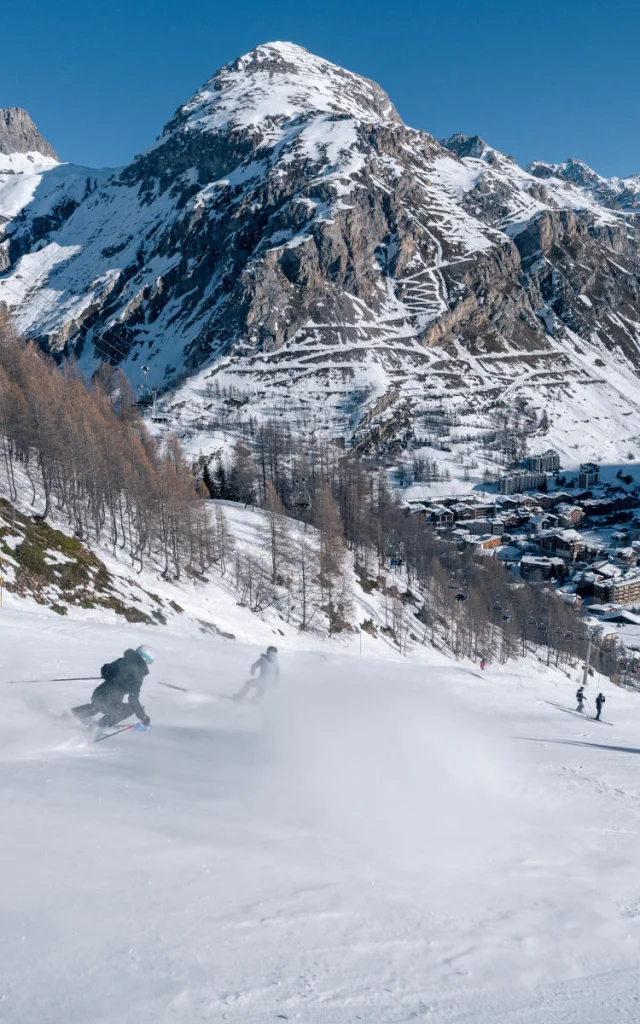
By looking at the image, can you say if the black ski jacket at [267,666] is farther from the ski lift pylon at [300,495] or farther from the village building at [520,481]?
the village building at [520,481]

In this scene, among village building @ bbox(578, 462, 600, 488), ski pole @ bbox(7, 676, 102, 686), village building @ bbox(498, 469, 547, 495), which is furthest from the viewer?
village building @ bbox(578, 462, 600, 488)

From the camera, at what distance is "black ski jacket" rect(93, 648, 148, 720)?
11.2 metres

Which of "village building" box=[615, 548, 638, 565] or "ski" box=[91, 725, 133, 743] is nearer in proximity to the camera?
"ski" box=[91, 725, 133, 743]

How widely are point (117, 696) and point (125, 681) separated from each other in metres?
0.30

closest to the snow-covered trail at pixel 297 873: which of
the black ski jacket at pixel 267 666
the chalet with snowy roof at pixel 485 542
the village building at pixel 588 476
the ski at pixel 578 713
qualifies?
the black ski jacket at pixel 267 666

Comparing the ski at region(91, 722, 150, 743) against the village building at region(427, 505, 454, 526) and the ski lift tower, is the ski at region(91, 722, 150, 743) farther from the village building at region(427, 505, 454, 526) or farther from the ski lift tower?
the village building at region(427, 505, 454, 526)

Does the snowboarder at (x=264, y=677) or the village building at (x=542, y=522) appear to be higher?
the village building at (x=542, y=522)

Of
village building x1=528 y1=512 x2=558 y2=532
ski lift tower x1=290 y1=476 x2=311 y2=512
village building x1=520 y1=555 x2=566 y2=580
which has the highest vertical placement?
ski lift tower x1=290 y1=476 x2=311 y2=512

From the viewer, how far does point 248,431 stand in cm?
15362

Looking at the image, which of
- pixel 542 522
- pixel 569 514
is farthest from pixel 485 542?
pixel 569 514

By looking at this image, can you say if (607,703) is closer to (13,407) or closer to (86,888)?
(86,888)

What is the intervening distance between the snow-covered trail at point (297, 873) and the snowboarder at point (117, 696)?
1.63 feet

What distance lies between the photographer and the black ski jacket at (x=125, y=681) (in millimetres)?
11227

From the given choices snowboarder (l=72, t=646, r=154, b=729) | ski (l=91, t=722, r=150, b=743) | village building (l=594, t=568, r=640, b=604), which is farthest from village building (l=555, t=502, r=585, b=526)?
ski (l=91, t=722, r=150, b=743)
